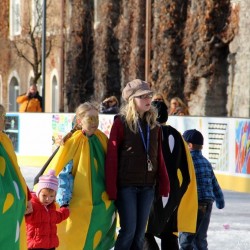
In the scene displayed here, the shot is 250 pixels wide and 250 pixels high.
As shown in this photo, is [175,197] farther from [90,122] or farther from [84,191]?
[90,122]

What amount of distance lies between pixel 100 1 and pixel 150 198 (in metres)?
30.1

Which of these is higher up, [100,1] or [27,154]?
[100,1]

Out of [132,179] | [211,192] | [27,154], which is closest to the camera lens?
[132,179]

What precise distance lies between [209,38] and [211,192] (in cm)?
2114

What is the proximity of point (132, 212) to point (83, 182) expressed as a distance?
42 centimetres

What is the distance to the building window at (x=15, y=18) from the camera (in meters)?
45.7

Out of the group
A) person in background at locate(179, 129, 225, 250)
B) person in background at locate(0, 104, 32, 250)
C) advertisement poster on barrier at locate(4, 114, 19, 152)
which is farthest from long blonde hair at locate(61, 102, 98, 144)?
advertisement poster on barrier at locate(4, 114, 19, 152)

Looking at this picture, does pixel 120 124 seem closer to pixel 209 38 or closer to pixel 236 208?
pixel 236 208

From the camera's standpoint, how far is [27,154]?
2347cm

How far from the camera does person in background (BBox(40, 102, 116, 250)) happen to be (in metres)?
8.12

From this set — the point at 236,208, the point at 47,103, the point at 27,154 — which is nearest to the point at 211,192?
the point at 236,208

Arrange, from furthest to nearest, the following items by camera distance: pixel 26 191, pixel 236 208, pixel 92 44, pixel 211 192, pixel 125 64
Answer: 1. pixel 92 44
2. pixel 125 64
3. pixel 236 208
4. pixel 211 192
5. pixel 26 191

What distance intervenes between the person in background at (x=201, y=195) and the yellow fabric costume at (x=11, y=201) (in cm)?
186

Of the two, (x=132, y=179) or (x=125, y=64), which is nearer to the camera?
(x=132, y=179)
